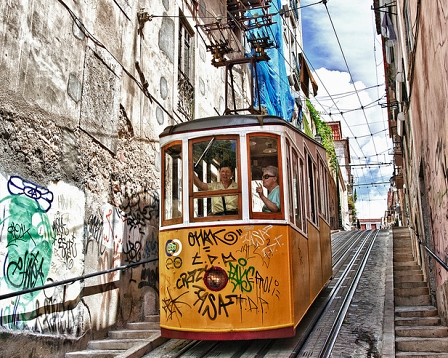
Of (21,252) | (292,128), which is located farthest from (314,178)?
(21,252)

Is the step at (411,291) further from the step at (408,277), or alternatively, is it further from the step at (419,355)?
the step at (419,355)

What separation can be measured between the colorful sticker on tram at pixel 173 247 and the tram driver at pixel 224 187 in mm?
557

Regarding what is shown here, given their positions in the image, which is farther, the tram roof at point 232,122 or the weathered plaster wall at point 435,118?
the tram roof at point 232,122

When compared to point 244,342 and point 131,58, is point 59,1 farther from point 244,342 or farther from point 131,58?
point 244,342

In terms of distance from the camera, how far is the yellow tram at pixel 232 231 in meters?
5.11

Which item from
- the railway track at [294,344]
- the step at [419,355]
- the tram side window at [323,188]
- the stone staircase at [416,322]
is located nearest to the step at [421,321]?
the stone staircase at [416,322]

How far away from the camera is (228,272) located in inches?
204

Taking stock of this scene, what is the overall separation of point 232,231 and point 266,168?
2.97 feet

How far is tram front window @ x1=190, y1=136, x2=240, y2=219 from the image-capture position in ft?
18.1

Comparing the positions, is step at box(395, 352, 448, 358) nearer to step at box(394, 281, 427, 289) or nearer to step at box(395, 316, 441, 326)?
step at box(395, 316, 441, 326)

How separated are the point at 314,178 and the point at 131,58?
12.4ft

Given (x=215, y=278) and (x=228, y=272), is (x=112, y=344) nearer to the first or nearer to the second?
(x=215, y=278)

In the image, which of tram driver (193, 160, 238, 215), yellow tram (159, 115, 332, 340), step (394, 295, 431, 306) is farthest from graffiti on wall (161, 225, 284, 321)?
step (394, 295, 431, 306)

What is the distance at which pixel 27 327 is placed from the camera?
4973mm
